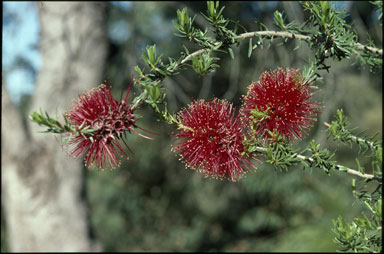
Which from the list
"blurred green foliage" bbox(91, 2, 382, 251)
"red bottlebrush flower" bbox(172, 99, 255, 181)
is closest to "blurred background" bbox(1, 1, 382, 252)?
"blurred green foliage" bbox(91, 2, 382, 251)

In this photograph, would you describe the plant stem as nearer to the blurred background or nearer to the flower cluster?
the flower cluster

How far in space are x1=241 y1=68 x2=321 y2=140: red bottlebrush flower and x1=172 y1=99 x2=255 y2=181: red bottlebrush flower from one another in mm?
41

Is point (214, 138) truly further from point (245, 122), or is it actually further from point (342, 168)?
point (342, 168)

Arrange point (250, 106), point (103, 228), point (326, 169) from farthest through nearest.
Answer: point (103, 228) → point (250, 106) → point (326, 169)

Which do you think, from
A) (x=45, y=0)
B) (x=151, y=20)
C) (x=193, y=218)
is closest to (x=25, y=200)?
(x=45, y=0)

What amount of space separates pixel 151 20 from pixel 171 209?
3.00 m

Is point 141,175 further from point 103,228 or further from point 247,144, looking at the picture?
point 247,144

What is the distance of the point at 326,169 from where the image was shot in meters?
0.76

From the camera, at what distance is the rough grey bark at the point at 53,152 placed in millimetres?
2902

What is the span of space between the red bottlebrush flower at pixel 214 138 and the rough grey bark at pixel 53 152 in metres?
2.15

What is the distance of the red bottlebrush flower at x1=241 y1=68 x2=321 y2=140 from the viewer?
0.82 m

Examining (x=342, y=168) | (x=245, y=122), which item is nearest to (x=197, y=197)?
(x=245, y=122)

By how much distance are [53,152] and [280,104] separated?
2.42m

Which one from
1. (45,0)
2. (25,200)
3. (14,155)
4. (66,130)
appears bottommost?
(25,200)
